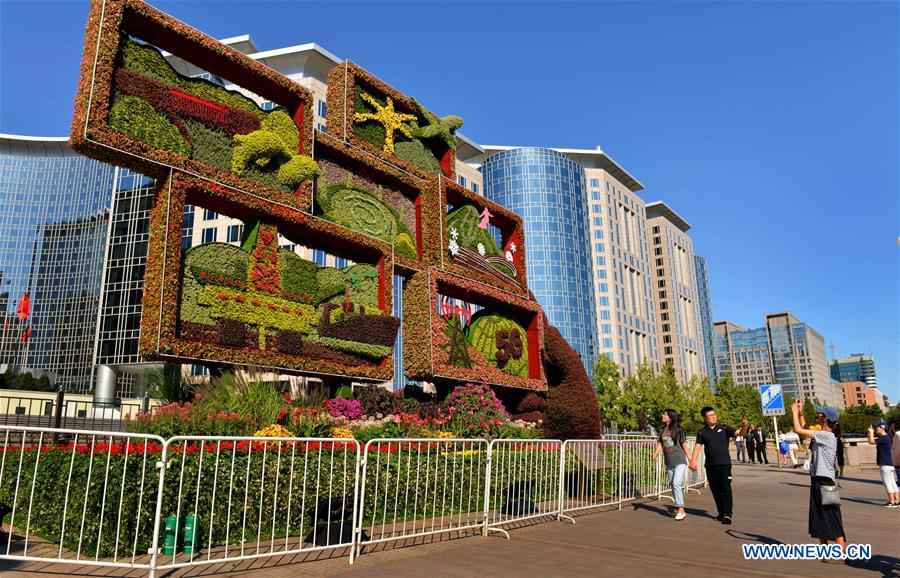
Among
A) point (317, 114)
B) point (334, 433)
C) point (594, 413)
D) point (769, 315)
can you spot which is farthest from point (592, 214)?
point (769, 315)

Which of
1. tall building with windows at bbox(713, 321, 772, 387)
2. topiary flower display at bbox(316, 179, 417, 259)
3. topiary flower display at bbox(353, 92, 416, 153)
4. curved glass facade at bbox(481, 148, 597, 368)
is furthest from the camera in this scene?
tall building with windows at bbox(713, 321, 772, 387)

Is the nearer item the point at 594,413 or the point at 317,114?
the point at 594,413

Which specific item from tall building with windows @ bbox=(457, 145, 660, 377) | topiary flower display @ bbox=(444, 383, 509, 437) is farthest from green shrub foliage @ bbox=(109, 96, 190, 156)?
tall building with windows @ bbox=(457, 145, 660, 377)

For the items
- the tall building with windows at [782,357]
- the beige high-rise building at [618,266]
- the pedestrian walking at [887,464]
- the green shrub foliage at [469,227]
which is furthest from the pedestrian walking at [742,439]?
the tall building with windows at [782,357]

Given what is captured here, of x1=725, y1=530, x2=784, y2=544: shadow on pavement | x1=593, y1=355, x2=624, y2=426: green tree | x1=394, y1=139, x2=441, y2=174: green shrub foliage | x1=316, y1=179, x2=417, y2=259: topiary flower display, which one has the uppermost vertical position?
x1=394, y1=139, x2=441, y2=174: green shrub foliage

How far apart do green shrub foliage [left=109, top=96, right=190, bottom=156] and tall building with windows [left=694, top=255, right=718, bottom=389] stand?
115744 mm

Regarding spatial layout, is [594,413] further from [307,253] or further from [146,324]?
[307,253]

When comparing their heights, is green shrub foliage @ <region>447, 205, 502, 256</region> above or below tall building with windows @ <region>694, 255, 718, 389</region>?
below

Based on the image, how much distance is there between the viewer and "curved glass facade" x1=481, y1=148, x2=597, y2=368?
248 feet

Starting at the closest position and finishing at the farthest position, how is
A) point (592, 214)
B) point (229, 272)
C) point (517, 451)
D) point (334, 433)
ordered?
point (517, 451) < point (334, 433) < point (229, 272) < point (592, 214)

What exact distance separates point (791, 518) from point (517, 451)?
515 centimetres

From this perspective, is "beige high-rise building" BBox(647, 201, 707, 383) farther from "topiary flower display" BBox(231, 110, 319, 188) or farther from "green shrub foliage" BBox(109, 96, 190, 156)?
"green shrub foliage" BBox(109, 96, 190, 156)

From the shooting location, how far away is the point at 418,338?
16.1m

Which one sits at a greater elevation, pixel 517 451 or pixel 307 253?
pixel 307 253
